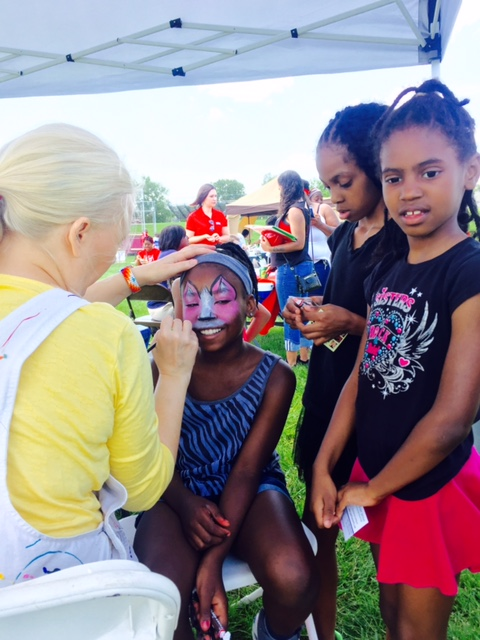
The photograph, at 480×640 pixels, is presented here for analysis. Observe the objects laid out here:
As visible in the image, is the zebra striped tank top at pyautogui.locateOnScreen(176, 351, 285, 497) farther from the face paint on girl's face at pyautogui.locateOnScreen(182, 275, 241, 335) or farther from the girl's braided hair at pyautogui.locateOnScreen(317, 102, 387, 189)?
the girl's braided hair at pyautogui.locateOnScreen(317, 102, 387, 189)

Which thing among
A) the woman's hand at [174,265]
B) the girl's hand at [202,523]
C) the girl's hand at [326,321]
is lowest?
the girl's hand at [202,523]

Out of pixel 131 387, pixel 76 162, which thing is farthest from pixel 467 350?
pixel 76 162

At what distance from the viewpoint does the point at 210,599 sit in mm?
1153

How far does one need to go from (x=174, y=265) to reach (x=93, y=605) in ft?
3.49

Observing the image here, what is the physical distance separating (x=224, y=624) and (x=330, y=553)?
49cm

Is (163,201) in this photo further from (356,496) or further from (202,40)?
(356,496)

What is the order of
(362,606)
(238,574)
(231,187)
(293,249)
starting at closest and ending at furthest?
(238,574)
(362,606)
(293,249)
(231,187)

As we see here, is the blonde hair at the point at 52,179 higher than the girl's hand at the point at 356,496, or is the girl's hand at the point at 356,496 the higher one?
the blonde hair at the point at 52,179

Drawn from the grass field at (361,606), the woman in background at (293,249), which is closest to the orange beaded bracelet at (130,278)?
the grass field at (361,606)

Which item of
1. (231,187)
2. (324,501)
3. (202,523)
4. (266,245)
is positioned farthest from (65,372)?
(231,187)

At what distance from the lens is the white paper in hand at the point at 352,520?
3.50 feet

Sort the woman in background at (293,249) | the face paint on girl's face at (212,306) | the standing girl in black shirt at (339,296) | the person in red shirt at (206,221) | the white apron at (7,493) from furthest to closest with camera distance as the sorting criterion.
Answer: the person in red shirt at (206,221) < the woman in background at (293,249) < the face paint on girl's face at (212,306) < the standing girl in black shirt at (339,296) < the white apron at (7,493)

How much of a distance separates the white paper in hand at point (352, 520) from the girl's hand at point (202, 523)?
303 millimetres

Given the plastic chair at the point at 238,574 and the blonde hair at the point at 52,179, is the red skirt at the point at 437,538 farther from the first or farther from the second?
the blonde hair at the point at 52,179
